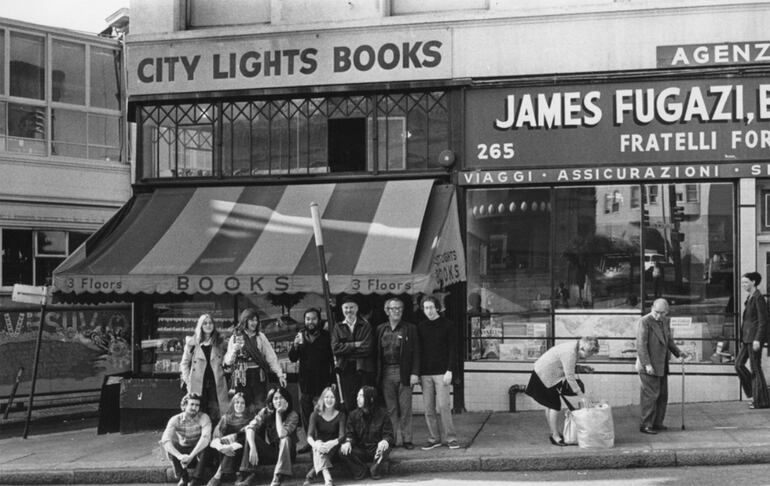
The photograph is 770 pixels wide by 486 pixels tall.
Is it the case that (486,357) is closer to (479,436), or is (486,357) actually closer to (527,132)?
(479,436)

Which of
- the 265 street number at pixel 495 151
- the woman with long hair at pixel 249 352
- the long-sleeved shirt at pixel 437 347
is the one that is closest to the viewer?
the long-sleeved shirt at pixel 437 347

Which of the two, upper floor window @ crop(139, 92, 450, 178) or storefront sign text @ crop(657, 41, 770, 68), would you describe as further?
upper floor window @ crop(139, 92, 450, 178)

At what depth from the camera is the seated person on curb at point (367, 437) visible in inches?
394

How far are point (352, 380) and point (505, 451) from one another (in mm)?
1992

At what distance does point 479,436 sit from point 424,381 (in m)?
1.03

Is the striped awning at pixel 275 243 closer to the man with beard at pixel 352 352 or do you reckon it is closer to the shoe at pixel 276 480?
the man with beard at pixel 352 352

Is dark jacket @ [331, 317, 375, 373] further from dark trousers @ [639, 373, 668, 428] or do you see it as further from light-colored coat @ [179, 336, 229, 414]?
dark trousers @ [639, 373, 668, 428]

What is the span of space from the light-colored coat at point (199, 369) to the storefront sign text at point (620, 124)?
466cm

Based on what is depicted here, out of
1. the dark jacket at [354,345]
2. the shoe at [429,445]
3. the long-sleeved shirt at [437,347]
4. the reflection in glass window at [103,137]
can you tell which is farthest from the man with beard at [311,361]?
the reflection in glass window at [103,137]

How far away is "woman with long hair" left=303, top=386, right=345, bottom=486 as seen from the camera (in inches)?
392

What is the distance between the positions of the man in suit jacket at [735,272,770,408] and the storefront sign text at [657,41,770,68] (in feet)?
9.76

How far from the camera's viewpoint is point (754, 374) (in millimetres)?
11781

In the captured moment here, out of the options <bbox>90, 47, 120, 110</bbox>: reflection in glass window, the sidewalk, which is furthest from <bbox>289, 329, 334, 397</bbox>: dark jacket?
<bbox>90, 47, 120, 110</bbox>: reflection in glass window

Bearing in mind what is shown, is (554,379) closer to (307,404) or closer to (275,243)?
(307,404)
